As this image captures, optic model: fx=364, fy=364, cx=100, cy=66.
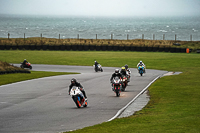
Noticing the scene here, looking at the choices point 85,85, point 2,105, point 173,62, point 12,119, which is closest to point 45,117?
point 12,119

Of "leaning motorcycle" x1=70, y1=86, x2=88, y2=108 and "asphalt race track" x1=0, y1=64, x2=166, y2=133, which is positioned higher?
"leaning motorcycle" x1=70, y1=86, x2=88, y2=108

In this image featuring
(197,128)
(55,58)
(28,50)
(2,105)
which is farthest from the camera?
(28,50)

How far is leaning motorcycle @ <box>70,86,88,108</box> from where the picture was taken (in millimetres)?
15672

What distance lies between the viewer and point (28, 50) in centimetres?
6456

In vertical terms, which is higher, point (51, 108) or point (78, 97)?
point (78, 97)

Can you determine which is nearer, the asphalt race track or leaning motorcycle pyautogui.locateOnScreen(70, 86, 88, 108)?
the asphalt race track

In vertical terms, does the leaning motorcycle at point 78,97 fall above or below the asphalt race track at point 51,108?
above

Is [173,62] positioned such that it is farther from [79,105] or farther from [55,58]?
[79,105]

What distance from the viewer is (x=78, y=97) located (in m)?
16.0

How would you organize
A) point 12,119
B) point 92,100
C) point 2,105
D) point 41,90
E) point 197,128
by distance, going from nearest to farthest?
point 197,128, point 12,119, point 2,105, point 92,100, point 41,90

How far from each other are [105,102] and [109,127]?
6.29 meters

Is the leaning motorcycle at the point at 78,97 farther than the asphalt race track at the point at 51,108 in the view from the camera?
Yes

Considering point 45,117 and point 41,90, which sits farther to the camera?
point 41,90

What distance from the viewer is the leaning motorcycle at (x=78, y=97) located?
15672 mm
